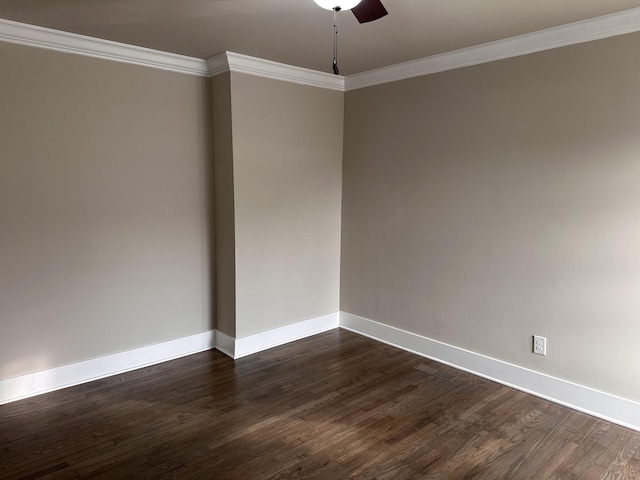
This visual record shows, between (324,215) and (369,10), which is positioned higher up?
(369,10)

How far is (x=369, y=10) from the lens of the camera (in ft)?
6.32

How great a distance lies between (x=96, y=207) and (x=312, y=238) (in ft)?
6.01

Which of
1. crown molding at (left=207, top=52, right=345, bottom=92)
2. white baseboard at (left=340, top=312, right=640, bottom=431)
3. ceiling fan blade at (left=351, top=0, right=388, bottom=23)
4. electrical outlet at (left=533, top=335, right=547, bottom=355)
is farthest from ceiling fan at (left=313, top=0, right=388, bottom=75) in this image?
white baseboard at (left=340, top=312, right=640, bottom=431)

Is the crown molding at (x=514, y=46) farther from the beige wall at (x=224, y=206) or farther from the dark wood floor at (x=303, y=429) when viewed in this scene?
the dark wood floor at (x=303, y=429)

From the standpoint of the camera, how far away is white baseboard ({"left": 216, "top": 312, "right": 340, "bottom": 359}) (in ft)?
12.2

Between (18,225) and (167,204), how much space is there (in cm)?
100

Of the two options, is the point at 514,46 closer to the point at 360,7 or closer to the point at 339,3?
the point at 360,7

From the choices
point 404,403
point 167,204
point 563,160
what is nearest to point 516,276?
point 563,160

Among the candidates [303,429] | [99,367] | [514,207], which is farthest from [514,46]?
[99,367]

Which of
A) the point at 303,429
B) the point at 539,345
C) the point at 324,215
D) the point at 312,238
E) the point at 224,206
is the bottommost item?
the point at 303,429

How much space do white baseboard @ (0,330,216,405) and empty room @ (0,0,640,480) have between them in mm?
15

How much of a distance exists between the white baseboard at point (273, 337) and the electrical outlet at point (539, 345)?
1923mm

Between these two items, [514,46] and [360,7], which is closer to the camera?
[360,7]

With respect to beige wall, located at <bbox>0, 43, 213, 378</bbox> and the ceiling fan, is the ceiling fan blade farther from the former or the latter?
beige wall, located at <bbox>0, 43, 213, 378</bbox>
